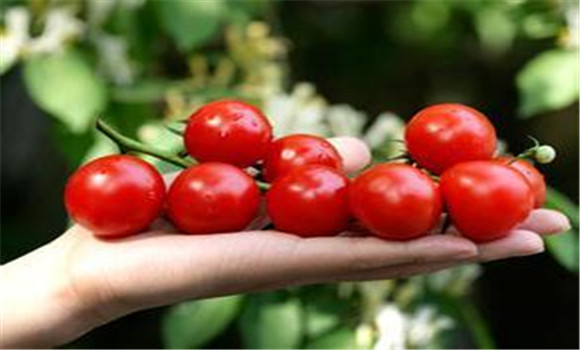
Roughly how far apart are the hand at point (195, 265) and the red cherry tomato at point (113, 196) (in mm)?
25

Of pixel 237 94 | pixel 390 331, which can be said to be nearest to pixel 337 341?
pixel 390 331

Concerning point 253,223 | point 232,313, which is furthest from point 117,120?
point 253,223

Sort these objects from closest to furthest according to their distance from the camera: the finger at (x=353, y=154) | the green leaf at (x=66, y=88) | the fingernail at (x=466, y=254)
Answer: the fingernail at (x=466, y=254)
the finger at (x=353, y=154)
the green leaf at (x=66, y=88)

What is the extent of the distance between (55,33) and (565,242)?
87 centimetres

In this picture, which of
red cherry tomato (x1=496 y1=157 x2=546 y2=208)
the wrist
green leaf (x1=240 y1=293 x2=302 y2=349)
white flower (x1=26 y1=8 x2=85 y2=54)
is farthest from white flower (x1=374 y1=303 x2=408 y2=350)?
white flower (x1=26 y1=8 x2=85 y2=54)

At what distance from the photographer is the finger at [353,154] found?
1620mm

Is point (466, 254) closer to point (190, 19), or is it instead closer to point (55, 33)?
point (190, 19)

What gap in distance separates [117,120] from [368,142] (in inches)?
16.5

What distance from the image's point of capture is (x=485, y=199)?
1329 mm

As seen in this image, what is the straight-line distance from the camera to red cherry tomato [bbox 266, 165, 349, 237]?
4.48 ft

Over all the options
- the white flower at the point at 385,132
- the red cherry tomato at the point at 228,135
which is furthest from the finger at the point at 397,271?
the white flower at the point at 385,132

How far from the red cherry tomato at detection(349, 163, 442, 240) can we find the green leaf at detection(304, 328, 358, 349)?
449mm

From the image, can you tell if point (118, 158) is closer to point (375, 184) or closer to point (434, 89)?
point (375, 184)

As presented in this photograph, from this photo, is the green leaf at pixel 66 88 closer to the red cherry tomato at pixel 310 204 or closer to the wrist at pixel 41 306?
the wrist at pixel 41 306
